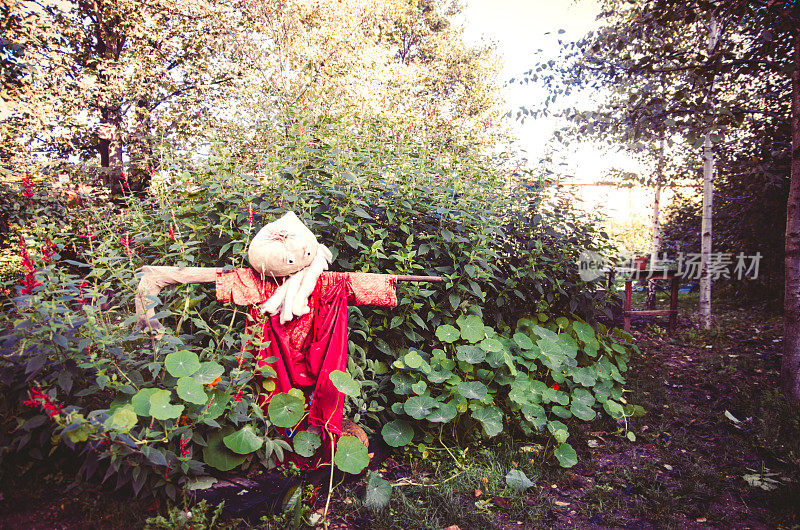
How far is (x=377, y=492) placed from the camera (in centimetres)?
216

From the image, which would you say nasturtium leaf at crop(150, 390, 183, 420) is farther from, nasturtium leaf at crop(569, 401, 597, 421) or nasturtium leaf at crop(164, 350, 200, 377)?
nasturtium leaf at crop(569, 401, 597, 421)

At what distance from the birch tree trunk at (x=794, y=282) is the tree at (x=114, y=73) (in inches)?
380

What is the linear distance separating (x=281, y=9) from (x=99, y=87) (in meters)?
4.40

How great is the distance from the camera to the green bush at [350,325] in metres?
1.65

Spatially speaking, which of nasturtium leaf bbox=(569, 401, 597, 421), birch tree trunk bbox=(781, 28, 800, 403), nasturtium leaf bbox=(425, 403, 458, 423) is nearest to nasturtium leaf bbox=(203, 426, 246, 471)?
nasturtium leaf bbox=(425, 403, 458, 423)

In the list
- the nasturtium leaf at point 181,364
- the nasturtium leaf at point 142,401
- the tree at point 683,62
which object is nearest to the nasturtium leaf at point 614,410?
the tree at point 683,62

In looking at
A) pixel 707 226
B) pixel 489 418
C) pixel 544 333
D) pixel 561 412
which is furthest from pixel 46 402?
pixel 707 226

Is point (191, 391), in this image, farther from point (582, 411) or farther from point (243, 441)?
point (582, 411)

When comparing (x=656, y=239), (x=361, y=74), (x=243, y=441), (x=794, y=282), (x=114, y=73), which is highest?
(x=361, y=74)

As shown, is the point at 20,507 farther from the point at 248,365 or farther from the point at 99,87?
the point at 99,87

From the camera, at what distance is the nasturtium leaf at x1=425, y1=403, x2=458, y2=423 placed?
2.51 m

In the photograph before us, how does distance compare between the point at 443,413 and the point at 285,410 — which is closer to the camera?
the point at 285,410

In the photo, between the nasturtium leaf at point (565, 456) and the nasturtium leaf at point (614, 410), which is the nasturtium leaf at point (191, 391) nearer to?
the nasturtium leaf at point (565, 456)

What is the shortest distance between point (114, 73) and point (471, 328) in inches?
399
